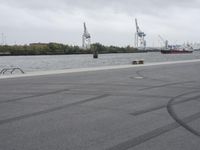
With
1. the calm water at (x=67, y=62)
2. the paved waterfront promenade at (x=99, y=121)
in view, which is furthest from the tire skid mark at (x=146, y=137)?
the calm water at (x=67, y=62)

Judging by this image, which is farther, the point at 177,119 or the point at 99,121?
the point at 177,119

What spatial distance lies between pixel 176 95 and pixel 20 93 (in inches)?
220

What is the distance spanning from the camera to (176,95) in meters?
12.9

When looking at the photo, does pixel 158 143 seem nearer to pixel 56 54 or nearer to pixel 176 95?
pixel 176 95

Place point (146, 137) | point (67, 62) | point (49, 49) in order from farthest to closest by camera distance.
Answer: point (49, 49), point (67, 62), point (146, 137)

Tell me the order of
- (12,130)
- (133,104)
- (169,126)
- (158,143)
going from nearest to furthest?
(158,143) → (12,130) → (169,126) → (133,104)

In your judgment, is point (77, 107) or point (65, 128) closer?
point (65, 128)

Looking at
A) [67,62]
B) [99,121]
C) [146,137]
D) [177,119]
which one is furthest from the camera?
[67,62]

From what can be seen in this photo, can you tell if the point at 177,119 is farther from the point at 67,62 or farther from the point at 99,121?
the point at 67,62

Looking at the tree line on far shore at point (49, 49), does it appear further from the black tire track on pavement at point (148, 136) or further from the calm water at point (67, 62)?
the black tire track on pavement at point (148, 136)

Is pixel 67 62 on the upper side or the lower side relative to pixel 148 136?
lower

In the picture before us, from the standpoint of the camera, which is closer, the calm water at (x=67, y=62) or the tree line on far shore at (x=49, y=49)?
the calm water at (x=67, y=62)

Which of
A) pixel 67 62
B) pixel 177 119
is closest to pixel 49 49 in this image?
pixel 67 62

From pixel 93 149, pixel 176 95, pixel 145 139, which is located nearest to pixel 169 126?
pixel 145 139
